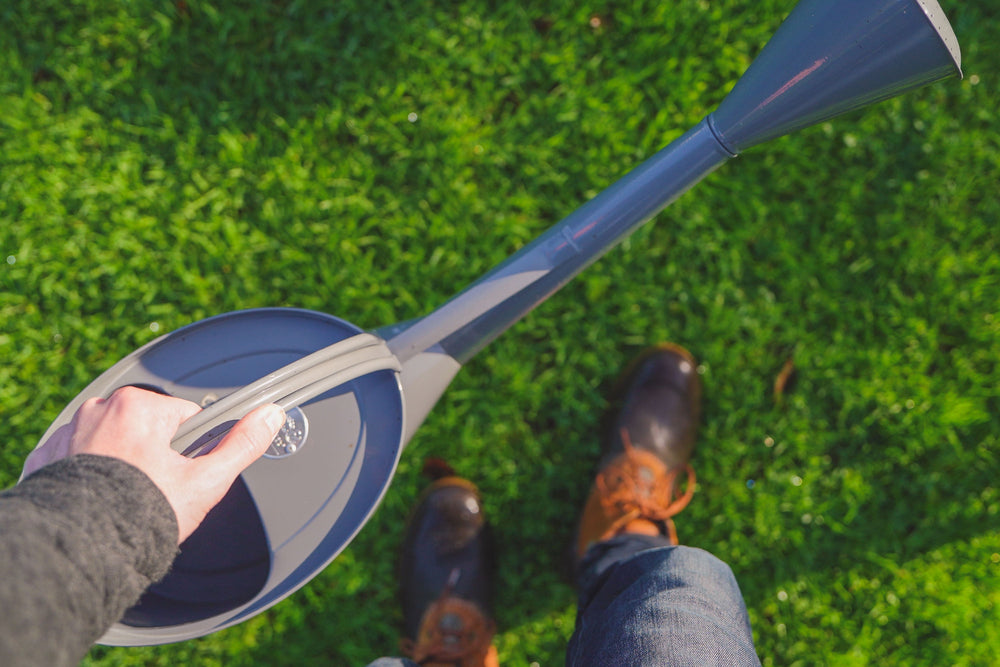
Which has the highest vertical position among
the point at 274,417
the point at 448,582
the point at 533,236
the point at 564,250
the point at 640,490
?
the point at 274,417

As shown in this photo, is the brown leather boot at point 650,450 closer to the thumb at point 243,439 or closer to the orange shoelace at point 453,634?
the orange shoelace at point 453,634

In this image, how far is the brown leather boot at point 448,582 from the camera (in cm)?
169

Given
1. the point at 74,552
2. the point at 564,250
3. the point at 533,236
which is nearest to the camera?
the point at 74,552

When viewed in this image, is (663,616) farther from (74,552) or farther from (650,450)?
(74,552)

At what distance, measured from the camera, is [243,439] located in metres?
0.86

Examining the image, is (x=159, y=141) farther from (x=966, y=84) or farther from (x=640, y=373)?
(x=966, y=84)

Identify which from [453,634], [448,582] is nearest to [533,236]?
[448,582]

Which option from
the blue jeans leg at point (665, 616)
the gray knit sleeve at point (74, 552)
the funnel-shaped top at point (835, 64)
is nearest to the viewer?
the gray knit sleeve at point (74, 552)

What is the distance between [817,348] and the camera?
1.81 metres

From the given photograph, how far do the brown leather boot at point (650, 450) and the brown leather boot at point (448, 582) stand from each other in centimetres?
28

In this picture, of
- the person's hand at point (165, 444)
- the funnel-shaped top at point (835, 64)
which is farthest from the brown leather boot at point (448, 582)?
the funnel-shaped top at point (835, 64)

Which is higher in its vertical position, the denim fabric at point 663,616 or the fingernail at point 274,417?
the fingernail at point 274,417

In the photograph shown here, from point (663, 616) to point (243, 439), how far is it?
0.83 meters

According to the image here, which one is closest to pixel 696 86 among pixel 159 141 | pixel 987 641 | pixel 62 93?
pixel 159 141
